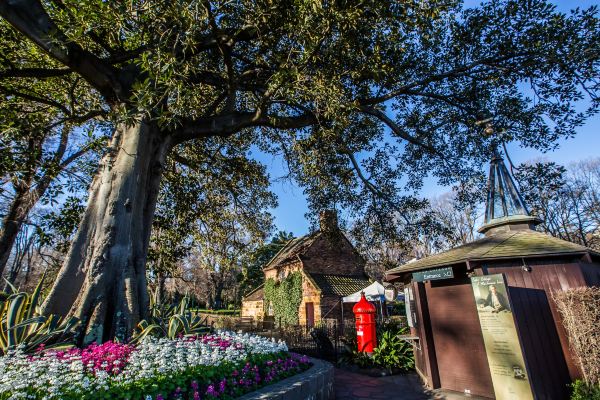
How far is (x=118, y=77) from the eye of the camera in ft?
22.4

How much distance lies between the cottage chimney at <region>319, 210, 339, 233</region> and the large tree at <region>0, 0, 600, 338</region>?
35 cm

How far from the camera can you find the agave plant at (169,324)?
5.26 meters

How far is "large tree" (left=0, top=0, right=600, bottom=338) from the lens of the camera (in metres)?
5.29

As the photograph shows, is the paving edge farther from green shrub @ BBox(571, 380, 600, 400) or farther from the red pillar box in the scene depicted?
green shrub @ BBox(571, 380, 600, 400)

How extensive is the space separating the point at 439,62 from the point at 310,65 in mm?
4454

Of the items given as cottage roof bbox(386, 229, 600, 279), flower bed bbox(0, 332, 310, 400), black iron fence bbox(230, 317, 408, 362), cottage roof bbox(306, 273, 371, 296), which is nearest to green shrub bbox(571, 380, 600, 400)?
cottage roof bbox(386, 229, 600, 279)

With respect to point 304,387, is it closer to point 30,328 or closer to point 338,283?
point 30,328

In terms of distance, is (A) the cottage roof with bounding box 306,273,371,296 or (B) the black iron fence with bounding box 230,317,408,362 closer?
(B) the black iron fence with bounding box 230,317,408,362

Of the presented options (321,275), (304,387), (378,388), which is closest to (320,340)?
(378,388)

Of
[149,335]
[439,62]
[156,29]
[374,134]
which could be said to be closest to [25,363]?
[149,335]

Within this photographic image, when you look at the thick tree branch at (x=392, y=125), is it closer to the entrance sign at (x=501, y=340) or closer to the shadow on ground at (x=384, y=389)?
the entrance sign at (x=501, y=340)

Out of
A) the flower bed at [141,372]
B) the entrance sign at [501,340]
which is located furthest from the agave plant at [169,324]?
the entrance sign at [501,340]

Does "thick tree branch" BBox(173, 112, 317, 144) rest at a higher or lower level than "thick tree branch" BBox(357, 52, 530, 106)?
lower

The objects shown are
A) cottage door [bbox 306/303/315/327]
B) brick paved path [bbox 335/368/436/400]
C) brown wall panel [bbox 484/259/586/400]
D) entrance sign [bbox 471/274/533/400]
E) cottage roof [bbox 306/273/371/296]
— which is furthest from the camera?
cottage roof [bbox 306/273/371/296]
